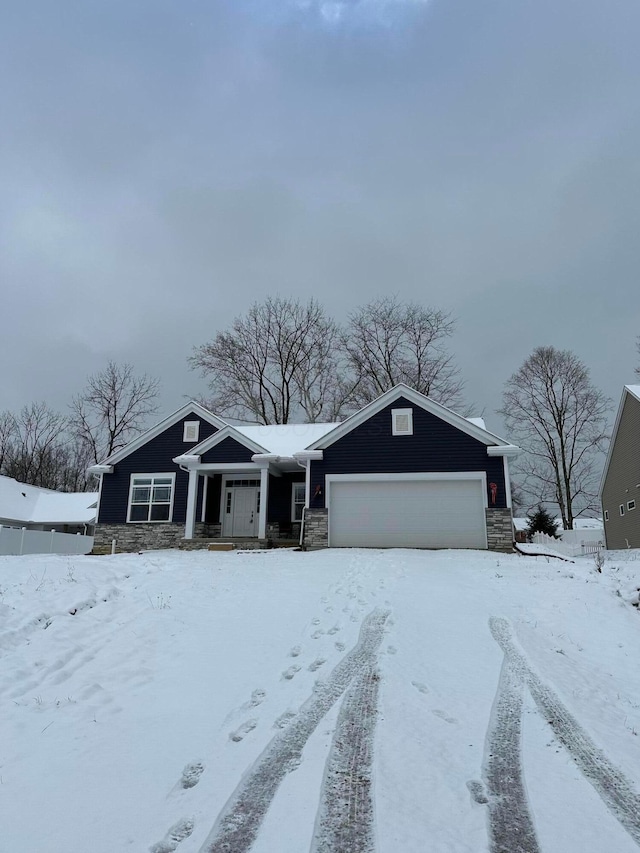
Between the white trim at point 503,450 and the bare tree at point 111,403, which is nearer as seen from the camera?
the white trim at point 503,450

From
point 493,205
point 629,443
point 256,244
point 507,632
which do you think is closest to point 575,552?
point 629,443

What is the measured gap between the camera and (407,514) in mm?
16516

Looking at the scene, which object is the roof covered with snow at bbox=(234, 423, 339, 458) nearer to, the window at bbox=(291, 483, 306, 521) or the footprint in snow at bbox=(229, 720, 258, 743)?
→ the window at bbox=(291, 483, 306, 521)

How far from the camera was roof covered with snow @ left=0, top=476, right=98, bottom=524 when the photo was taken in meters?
30.3

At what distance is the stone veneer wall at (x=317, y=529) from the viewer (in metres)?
16.7

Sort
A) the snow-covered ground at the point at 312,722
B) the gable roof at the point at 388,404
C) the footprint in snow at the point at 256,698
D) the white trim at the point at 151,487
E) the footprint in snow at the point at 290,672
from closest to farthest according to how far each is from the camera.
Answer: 1. the snow-covered ground at the point at 312,722
2. the footprint in snow at the point at 256,698
3. the footprint in snow at the point at 290,672
4. the gable roof at the point at 388,404
5. the white trim at the point at 151,487

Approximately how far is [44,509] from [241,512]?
18.7 meters

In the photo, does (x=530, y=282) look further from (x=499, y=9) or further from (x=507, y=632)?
(x=507, y=632)

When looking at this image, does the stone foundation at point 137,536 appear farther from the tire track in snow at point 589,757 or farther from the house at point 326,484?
the tire track in snow at point 589,757

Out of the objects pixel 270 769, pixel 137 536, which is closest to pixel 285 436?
pixel 137 536

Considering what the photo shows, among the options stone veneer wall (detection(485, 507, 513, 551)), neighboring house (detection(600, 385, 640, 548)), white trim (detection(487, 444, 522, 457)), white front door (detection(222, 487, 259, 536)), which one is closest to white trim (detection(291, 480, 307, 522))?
white front door (detection(222, 487, 259, 536))

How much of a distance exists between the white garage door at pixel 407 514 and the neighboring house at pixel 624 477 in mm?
9141

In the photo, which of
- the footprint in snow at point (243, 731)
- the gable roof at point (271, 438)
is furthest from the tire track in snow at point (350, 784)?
the gable roof at point (271, 438)

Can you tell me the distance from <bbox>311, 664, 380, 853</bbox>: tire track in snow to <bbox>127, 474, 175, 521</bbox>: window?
16.8m
